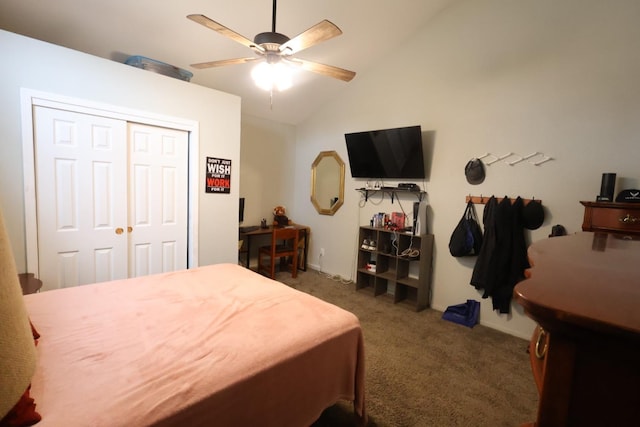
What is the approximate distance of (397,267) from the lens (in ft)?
11.3

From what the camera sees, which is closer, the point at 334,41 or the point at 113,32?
the point at 113,32

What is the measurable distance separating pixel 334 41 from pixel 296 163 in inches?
86.0

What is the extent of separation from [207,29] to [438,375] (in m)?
3.68

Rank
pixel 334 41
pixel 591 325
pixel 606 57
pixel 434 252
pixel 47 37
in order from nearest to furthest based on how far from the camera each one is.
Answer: pixel 591 325, pixel 606 57, pixel 47 37, pixel 334 41, pixel 434 252

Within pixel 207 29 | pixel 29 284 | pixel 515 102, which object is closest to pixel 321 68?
pixel 207 29

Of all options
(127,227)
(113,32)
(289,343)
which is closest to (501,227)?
(289,343)

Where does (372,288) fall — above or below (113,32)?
below

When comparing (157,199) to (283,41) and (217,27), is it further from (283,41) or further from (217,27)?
(283,41)

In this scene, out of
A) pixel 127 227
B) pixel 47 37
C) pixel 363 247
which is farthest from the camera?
pixel 363 247

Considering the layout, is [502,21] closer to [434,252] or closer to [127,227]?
[434,252]

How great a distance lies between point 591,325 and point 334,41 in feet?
11.5

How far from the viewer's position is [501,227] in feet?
9.09

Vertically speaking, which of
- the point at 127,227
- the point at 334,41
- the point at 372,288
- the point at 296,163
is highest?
the point at 334,41

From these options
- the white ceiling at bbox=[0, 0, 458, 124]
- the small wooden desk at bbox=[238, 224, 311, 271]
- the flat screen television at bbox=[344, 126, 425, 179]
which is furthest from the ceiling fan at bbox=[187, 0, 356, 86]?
the small wooden desk at bbox=[238, 224, 311, 271]
